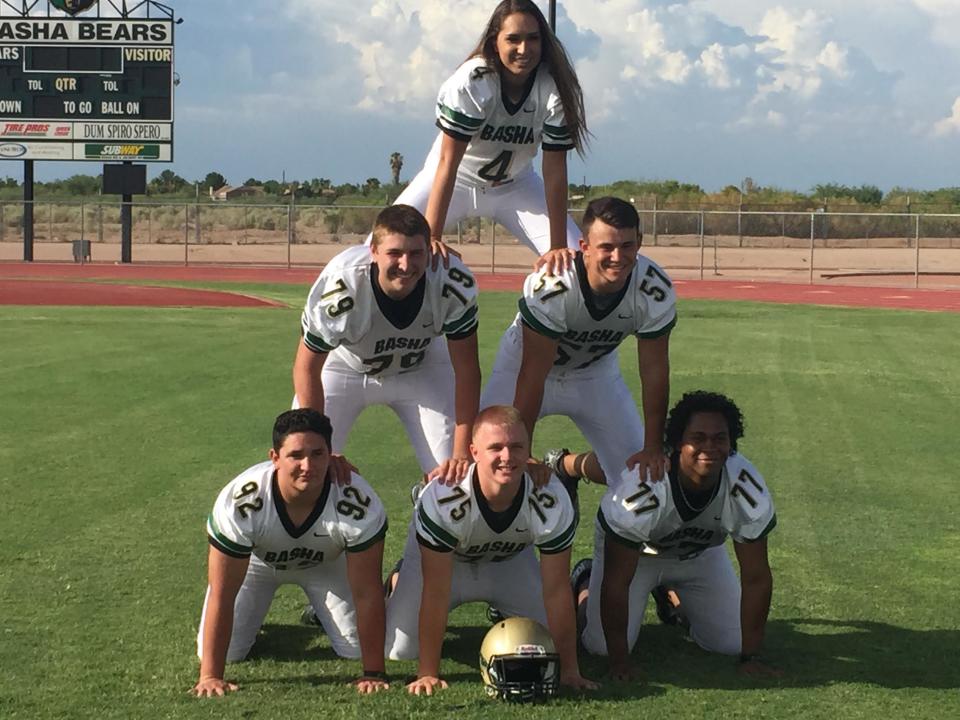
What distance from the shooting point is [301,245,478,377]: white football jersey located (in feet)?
18.7

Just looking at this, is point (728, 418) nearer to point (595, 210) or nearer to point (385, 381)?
point (595, 210)

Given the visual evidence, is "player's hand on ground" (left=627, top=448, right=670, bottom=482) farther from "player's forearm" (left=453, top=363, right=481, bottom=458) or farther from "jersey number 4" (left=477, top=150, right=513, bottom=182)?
"jersey number 4" (left=477, top=150, right=513, bottom=182)

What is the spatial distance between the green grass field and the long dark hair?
2527mm

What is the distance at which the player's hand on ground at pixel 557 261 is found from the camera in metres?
5.84

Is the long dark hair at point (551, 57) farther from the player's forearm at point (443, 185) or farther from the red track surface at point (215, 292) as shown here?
the red track surface at point (215, 292)

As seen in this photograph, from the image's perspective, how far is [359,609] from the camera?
5344 mm

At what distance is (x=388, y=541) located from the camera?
775 centimetres

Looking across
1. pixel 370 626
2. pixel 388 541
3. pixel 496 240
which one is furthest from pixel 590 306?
pixel 496 240

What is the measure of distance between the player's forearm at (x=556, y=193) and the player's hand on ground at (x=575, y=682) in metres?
2.26

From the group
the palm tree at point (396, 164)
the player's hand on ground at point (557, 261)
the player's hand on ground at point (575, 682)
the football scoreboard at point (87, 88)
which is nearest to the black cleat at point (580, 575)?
the player's hand on ground at point (575, 682)

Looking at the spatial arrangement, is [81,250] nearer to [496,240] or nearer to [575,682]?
[496,240]

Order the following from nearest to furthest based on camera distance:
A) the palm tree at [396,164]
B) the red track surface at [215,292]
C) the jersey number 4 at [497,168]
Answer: the jersey number 4 at [497,168] → the red track surface at [215,292] → the palm tree at [396,164]

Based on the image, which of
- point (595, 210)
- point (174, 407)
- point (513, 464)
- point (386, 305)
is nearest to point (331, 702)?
point (513, 464)

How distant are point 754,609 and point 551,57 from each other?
278 cm
